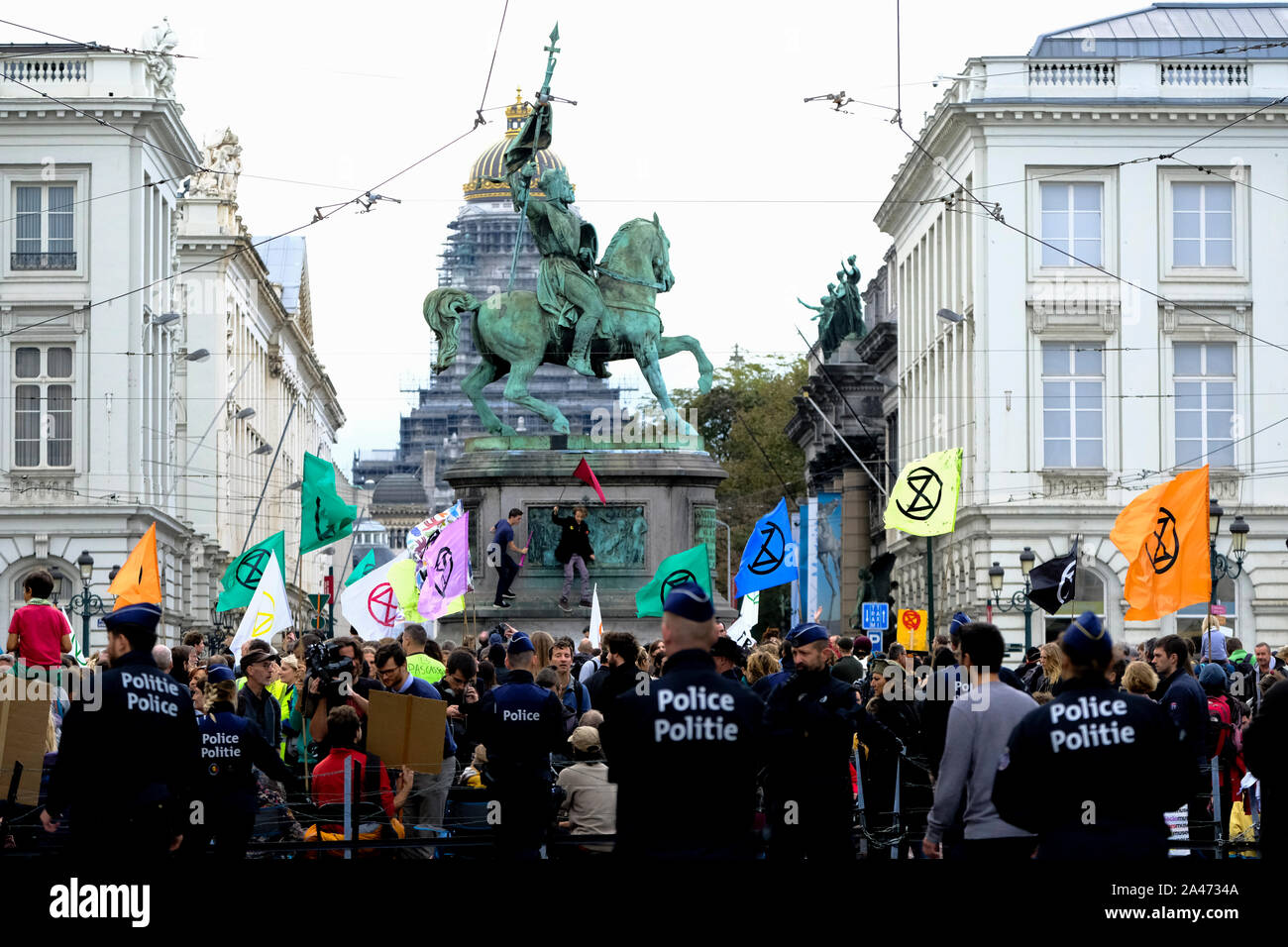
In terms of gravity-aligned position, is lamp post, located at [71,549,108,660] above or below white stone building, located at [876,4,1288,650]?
below

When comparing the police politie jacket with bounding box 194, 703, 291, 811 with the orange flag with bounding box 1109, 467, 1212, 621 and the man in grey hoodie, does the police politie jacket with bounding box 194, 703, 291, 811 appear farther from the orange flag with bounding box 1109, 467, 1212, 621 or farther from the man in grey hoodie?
the orange flag with bounding box 1109, 467, 1212, 621

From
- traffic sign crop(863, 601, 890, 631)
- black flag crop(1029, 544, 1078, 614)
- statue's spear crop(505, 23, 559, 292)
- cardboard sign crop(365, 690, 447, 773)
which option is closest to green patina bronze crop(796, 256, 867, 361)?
traffic sign crop(863, 601, 890, 631)

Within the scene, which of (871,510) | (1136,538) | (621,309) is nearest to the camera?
(1136,538)

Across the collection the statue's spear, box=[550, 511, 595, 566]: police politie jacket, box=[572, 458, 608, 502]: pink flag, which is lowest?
box=[550, 511, 595, 566]: police politie jacket

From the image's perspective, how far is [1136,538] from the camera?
21.6 m

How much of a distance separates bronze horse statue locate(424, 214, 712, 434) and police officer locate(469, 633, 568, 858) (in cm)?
1966

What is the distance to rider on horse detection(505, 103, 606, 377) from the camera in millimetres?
32562

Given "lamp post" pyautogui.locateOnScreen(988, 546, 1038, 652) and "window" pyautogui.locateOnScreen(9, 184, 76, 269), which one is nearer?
"lamp post" pyautogui.locateOnScreen(988, 546, 1038, 652)

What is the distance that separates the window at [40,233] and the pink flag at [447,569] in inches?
1410

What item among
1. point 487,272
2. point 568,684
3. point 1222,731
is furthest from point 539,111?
point 487,272

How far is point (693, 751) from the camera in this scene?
8562 mm
